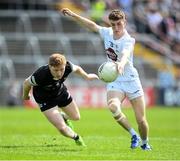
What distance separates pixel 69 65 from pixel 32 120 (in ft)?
55.0

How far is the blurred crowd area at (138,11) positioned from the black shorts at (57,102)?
89.1ft

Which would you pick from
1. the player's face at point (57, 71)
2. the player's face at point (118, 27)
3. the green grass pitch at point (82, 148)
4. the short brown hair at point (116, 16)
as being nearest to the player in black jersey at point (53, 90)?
the player's face at point (57, 71)

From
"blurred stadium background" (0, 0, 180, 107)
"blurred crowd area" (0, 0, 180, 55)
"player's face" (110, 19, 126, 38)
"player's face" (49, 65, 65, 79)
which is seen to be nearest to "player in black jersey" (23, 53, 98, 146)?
"player's face" (49, 65, 65, 79)

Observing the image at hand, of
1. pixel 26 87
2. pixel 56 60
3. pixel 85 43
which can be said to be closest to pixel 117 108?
pixel 56 60

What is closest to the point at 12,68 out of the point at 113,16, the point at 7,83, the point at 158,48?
the point at 7,83

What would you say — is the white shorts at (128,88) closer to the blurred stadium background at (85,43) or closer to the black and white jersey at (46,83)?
the black and white jersey at (46,83)

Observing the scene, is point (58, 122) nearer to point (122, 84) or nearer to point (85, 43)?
point (122, 84)

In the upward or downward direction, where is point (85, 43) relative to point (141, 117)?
downward

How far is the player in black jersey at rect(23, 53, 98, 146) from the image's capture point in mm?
16516

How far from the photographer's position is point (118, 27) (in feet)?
53.0

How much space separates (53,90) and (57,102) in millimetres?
305

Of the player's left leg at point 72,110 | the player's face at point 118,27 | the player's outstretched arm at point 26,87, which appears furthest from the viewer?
the player's left leg at point 72,110

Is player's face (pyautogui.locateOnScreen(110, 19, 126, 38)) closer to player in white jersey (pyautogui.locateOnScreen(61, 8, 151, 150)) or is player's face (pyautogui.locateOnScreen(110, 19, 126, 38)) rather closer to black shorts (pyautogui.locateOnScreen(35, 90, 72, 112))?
player in white jersey (pyautogui.locateOnScreen(61, 8, 151, 150))

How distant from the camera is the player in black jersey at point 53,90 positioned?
650 inches
